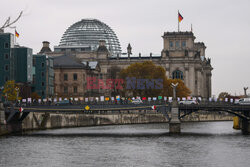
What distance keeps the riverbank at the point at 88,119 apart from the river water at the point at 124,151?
64.3 feet

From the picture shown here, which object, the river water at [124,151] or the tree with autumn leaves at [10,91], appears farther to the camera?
the tree with autumn leaves at [10,91]

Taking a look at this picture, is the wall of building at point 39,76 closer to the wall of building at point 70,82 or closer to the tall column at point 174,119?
the wall of building at point 70,82

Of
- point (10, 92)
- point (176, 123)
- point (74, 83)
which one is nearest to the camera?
point (176, 123)

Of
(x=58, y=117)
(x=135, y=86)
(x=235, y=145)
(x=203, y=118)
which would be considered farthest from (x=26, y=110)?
(x=203, y=118)

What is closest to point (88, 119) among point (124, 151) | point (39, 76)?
point (39, 76)

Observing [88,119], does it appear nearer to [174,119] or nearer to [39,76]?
[39,76]

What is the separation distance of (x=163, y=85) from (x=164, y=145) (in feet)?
272

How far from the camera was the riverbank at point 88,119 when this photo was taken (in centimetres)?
11000

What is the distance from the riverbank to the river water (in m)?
19.6

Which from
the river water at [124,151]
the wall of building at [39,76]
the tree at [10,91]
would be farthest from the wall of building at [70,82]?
the river water at [124,151]

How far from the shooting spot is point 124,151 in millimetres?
68312

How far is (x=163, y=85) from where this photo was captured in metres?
157

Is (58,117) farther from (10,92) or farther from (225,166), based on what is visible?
(225,166)

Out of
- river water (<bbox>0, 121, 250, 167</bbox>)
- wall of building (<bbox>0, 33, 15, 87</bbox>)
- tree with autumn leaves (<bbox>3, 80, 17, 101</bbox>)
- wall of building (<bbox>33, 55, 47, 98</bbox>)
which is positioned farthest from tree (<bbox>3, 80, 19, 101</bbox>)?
river water (<bbox>0, 121, 250, 167</bbox>)
